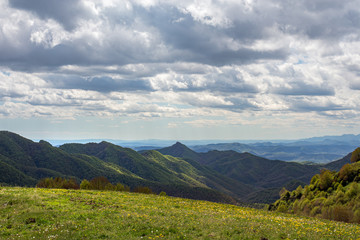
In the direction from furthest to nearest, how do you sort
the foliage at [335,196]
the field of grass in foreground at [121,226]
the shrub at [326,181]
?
the shrub at [326,181], the foliage at [335,196], the field of grass in foreground at [121,226]

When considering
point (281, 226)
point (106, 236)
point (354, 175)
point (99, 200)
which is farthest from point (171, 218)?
point (354, 175)

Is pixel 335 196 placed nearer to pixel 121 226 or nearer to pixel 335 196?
pixel 335 196

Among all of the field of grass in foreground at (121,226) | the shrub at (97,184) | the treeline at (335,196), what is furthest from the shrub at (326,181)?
the shrub at (97,184)

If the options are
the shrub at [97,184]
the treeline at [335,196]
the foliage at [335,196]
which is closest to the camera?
the treeline at [335,196]

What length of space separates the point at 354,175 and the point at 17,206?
99476mm

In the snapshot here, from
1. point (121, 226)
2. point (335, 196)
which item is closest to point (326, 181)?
point (335, 196)

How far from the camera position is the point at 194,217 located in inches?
1180

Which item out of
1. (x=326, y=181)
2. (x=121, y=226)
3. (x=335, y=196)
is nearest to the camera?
(x=121, y=226)

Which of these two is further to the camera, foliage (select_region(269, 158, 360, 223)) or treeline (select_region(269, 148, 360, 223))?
foliage (select_region(269, 158, 360, 223))

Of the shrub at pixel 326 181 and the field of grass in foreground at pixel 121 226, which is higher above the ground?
the field of grass in foreground at pixel 121 226

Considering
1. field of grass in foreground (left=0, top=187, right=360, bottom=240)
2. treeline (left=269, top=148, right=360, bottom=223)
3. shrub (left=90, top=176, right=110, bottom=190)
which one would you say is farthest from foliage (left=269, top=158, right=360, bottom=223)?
shrub (left=90, top=176, right=110, bottom=190)

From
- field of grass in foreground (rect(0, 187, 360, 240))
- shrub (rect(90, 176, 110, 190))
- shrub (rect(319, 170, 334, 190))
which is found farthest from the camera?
shrub (rect(319, 170, 334, 190))

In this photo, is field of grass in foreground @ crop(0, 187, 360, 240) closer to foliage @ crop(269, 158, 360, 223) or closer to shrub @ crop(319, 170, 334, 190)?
foliage @ crop(269, 158, 360, 223)

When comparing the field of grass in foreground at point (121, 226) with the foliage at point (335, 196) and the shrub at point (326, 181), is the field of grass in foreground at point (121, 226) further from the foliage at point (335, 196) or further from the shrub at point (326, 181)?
the shrub at point (326, 181)
